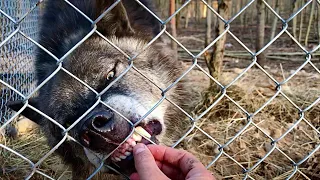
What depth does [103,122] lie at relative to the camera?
7.09ft

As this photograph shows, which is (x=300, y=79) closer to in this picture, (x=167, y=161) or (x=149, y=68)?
(x=149, y=68)

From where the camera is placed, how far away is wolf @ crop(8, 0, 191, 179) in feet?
7.19

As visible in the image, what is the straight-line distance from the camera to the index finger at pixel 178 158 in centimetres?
178

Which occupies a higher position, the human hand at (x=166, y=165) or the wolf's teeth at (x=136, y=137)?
the human hand at (x=166, y=165)

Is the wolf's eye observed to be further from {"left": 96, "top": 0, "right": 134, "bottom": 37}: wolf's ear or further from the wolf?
{"left": 96, "top": 0, "right": 134, "bottom": 37}: wolf's ear

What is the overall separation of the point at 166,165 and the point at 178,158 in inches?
3.3

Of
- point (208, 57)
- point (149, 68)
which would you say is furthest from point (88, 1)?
point (208, 57)

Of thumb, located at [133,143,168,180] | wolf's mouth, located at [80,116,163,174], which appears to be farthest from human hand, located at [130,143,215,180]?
wolf's mouth, located at [80,116,163,174]

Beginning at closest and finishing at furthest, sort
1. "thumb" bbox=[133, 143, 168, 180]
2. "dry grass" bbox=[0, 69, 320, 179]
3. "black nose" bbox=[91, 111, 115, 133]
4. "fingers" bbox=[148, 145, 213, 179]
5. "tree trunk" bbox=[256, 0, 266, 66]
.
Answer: "thumb" bbox=[133, 143, 168, 180] → "fingers" bbox=[148, 145, 213, 179] → "black nose" bbox=[91, 111, 115, 133] → "dry grass" bbox=[0, 69, 320, 179] → "tree trunk" bbox=[256, 0, 266, 66]

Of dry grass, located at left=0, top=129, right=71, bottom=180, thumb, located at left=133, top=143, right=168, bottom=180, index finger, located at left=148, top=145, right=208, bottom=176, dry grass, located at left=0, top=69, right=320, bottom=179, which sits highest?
thumb, located at left=133, top=143, right=168, bottom=180

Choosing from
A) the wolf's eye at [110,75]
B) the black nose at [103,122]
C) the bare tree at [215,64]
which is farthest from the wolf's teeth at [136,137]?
the bare tree at [215,64]

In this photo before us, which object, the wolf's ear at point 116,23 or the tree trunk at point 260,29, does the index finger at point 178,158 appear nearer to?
the wolf's ear at point 116,23

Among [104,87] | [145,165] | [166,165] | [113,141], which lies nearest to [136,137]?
[113,141]

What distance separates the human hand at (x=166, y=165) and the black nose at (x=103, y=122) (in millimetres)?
307
